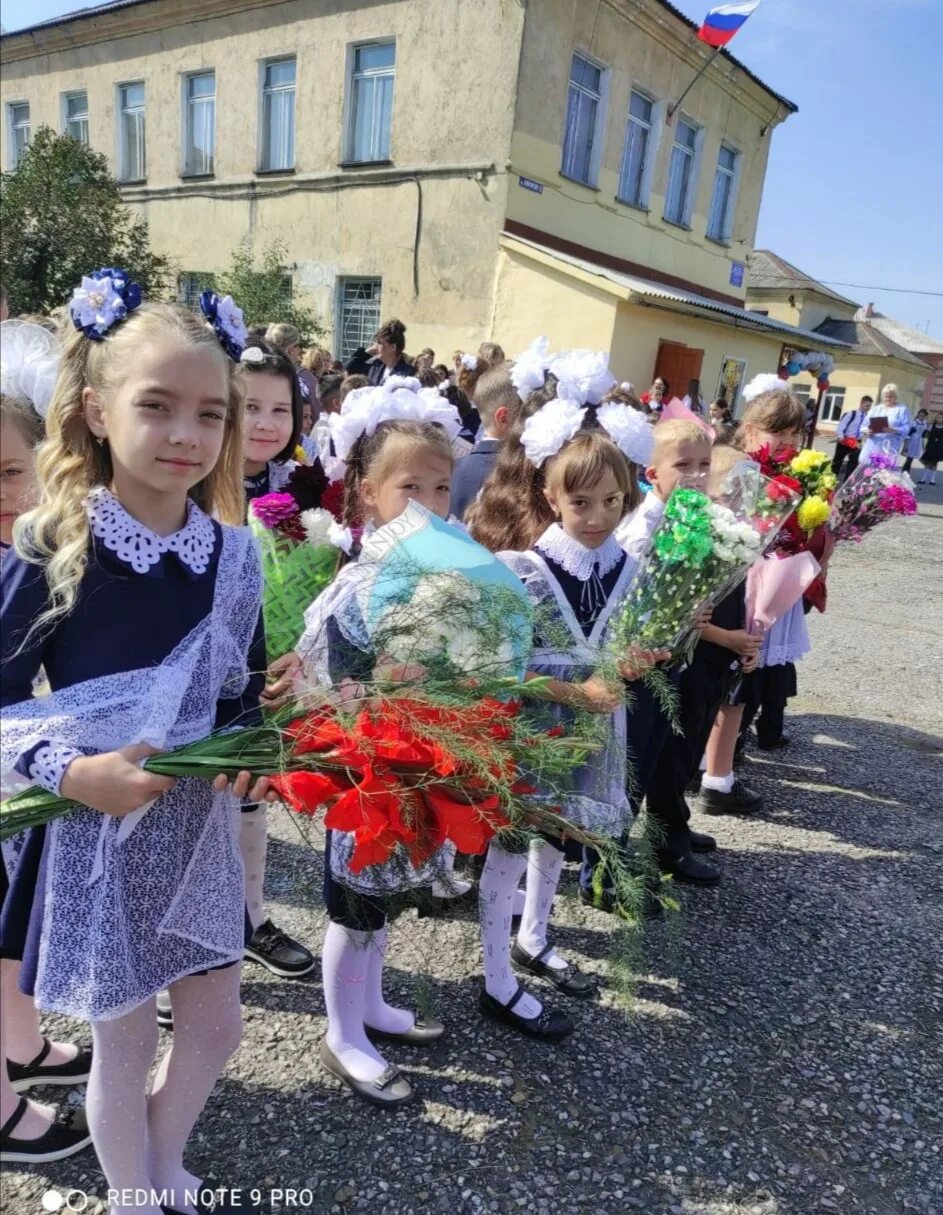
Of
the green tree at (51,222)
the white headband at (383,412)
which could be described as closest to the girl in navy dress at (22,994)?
the white headband at (383,412)

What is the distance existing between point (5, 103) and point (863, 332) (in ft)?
93.8

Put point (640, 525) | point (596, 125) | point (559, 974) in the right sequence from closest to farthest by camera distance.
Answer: point (559, 974) < point (640, 525) < point (596, 125)

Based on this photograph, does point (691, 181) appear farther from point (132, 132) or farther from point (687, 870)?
point (687, 870)

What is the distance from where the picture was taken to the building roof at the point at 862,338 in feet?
94.1

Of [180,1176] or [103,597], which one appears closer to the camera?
[103,597]

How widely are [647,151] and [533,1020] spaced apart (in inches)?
683

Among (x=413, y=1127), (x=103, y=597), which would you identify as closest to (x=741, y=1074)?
(x=413, y=1127)

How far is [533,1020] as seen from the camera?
2.42 m

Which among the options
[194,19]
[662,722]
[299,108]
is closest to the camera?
[662,722]

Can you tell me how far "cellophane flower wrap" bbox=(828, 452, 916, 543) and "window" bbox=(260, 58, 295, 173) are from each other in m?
14.6

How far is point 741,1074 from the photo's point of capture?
2.38 meters

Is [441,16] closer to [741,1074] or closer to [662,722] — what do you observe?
[662,722]

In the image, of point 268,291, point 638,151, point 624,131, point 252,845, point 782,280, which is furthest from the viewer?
point 782,280

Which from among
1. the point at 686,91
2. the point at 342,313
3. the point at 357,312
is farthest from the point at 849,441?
the point at 342,313
